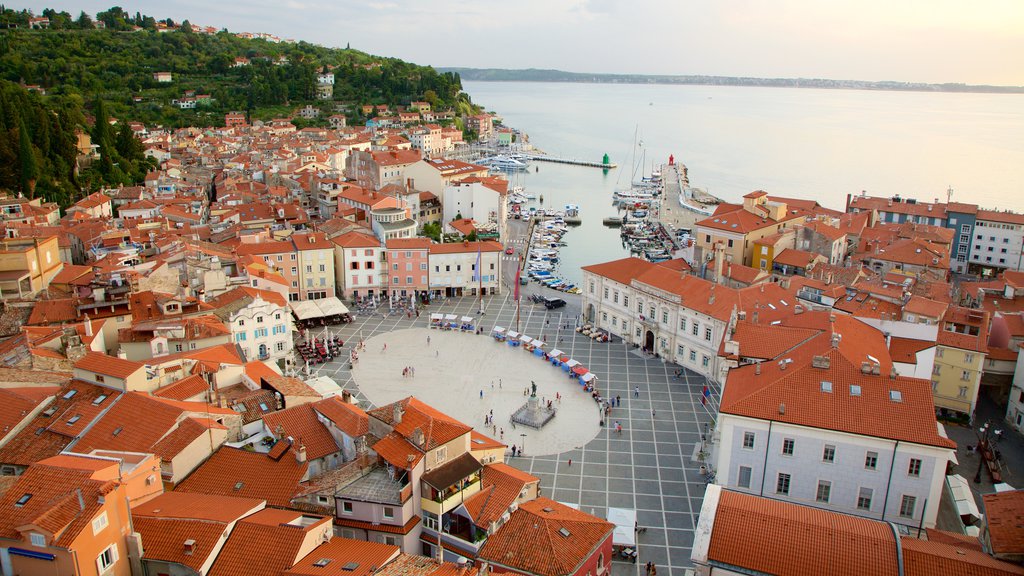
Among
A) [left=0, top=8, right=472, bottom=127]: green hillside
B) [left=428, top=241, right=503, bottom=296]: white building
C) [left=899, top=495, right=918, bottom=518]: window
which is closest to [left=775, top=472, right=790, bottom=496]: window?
[left=899, top=495, right=918, bottom=518]: window

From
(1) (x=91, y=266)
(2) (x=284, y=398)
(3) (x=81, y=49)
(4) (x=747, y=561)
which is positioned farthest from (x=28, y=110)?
(3) (x=81, y=49)

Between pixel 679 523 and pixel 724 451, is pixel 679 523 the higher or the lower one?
the lower one

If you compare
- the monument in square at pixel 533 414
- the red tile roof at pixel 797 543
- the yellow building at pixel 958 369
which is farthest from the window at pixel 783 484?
the yellow building at pixel 958 369

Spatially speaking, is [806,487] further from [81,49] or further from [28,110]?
[81,49]

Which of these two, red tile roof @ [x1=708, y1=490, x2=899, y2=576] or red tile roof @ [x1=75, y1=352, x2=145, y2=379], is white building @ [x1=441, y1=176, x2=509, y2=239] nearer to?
red tile roof @ [x1=75, y1=352, x2=145, y2=379]

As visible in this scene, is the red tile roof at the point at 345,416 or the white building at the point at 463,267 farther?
the white building at the point at 463,267

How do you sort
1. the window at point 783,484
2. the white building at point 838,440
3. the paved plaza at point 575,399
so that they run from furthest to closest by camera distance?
1. the paved plaza at point 575,399
2. the window at point 783,484
3. the white building at point 838,440

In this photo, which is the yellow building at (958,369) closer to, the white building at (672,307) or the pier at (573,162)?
the white building at (672,307)
